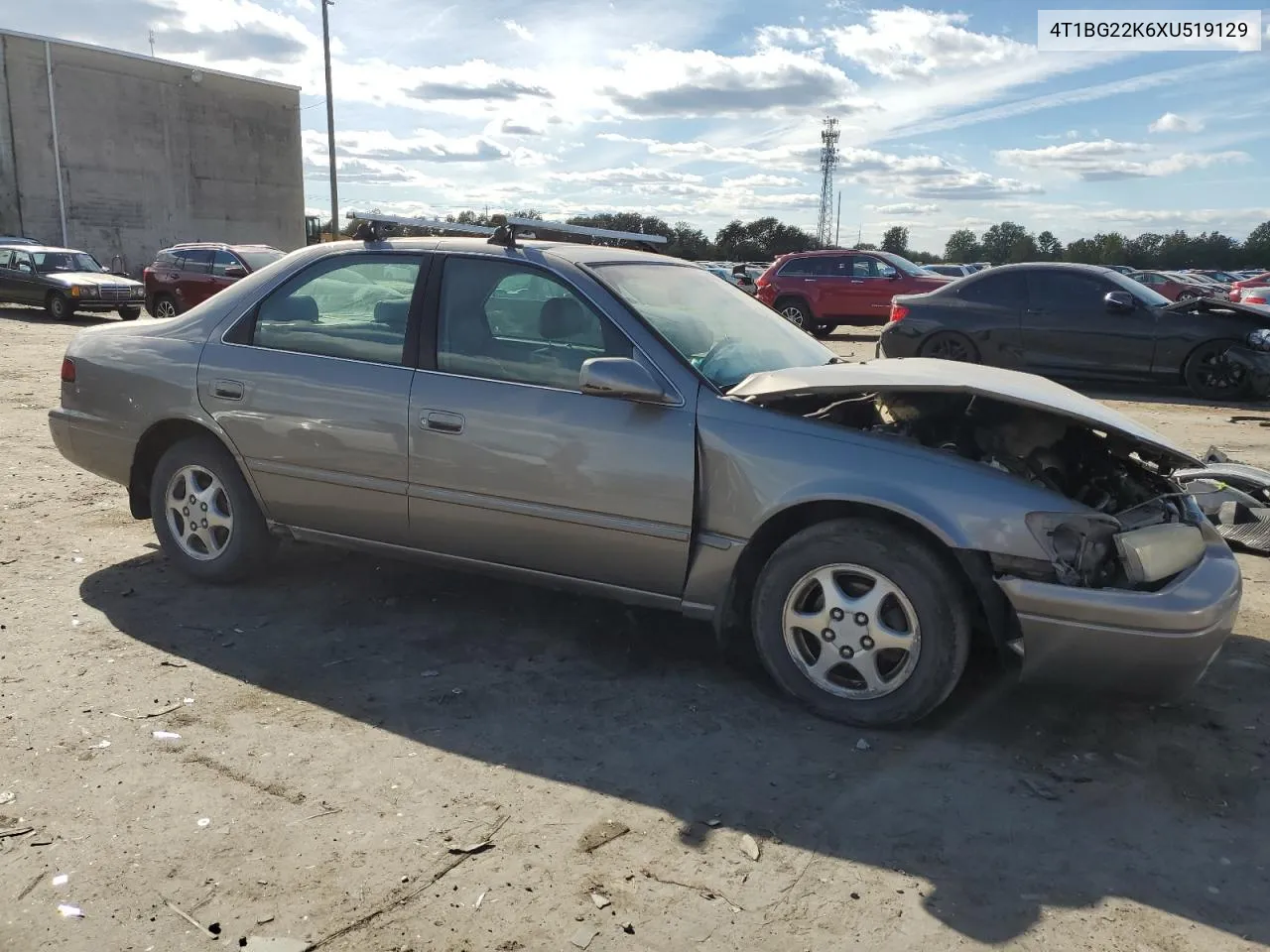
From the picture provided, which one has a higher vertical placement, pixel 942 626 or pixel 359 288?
pixel 359 288

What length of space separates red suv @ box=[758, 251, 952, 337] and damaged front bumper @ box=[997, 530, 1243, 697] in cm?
1607

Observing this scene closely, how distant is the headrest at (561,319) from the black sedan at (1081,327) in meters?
8.94

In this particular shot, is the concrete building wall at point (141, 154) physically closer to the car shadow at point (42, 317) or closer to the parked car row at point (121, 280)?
the car shadow at point (42, 317)

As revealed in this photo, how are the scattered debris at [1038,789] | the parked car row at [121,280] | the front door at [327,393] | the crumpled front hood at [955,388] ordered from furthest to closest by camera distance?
the parked car row at [121,280], the front door at [327,393], the crumpled front hood at [955,388], the scattered debris at [1038,789]

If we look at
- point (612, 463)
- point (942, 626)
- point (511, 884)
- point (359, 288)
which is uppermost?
point (359, 288)

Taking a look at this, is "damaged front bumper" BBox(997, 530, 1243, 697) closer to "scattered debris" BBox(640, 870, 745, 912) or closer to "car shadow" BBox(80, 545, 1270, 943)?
"car shadow" BBox(80, 545, 1270, 943)

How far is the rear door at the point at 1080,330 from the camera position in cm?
1124

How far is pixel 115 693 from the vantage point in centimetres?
360

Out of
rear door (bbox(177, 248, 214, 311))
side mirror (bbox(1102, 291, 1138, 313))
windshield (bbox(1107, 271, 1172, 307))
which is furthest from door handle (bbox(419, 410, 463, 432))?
rear door (bbox(177, 248, 214, 311))

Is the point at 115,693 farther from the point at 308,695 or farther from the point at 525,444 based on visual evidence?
the point at 525,444

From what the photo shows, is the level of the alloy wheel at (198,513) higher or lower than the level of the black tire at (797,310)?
lower

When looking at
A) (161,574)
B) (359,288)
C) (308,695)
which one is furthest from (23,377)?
(308,695)

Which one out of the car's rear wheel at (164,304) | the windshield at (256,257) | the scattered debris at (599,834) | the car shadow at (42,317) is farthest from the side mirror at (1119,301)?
the car shadow at (42,317)

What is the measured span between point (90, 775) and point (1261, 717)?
3.97 m
